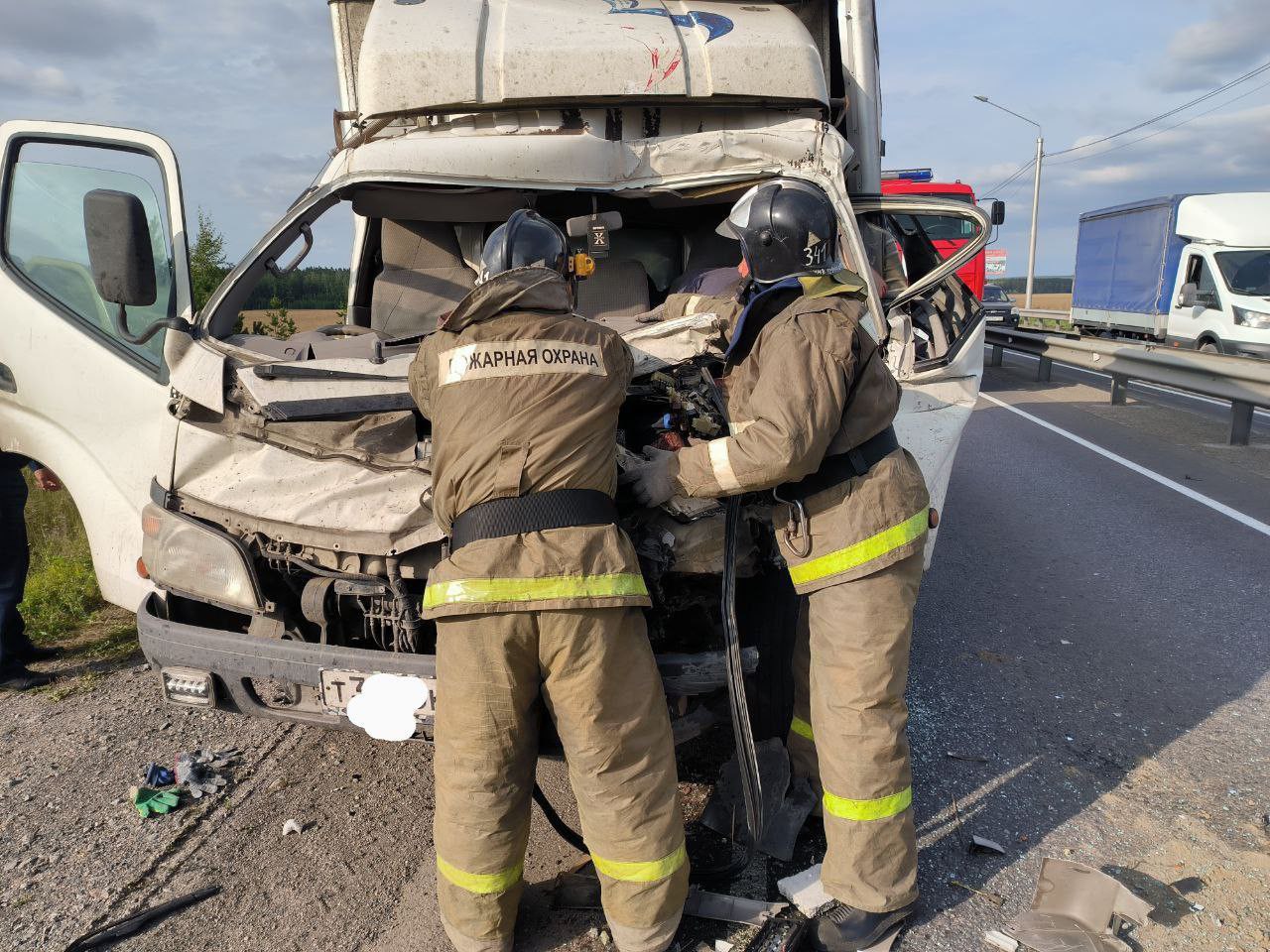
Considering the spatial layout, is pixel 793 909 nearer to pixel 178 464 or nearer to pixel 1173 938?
pixel 1173 938

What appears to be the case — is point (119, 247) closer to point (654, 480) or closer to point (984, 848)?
point (654, 480)

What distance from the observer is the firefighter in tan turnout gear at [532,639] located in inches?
91.2

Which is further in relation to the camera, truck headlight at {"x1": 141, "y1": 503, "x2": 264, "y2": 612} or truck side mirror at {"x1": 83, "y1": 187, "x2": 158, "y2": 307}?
truck side mirror at {"x1": 83, "y1": 187, "x2": 158, "y2": 307}

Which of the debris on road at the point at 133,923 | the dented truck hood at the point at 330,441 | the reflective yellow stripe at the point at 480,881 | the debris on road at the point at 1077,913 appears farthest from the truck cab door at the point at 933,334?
the debris on road at the point at 133,923

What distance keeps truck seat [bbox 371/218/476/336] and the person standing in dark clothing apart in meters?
1.70

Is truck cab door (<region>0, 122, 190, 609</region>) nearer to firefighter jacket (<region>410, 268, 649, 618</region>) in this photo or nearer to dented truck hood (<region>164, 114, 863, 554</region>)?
dented truck hood (<region>164, 114, 863, 554</region>)

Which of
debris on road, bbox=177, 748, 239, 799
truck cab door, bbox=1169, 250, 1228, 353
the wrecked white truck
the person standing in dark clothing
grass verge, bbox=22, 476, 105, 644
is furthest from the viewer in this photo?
truck cab door, bbox=1169, 250, 1228, 353

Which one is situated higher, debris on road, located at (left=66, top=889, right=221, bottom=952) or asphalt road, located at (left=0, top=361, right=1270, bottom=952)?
debris on road, located at (left=66, top=889, right=221, bottom=952)

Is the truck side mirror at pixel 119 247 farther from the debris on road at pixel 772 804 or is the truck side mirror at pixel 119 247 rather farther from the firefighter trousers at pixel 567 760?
the debris on road at pixel 772 804

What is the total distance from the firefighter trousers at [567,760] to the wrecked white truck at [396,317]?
25cm

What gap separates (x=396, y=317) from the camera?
13.7ft

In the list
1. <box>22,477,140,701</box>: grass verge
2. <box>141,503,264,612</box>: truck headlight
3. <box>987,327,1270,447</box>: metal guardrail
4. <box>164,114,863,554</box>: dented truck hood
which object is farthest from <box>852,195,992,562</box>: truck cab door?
<box>987,327,1270,447</box>: metal guardrail

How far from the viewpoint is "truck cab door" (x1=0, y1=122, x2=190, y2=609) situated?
136 inches

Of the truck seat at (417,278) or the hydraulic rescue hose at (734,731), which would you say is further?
the truck seat at (417,278)
